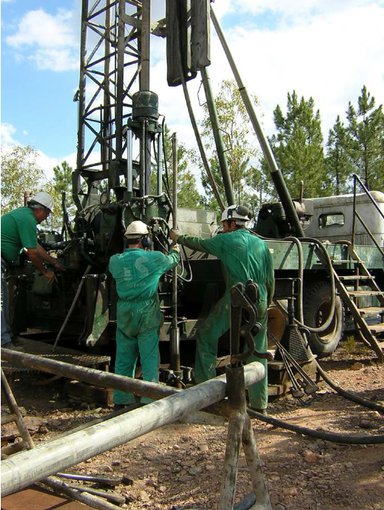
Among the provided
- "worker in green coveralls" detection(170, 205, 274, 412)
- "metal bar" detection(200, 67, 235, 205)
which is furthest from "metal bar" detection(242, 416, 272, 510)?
"metal bar" detection(200, 67, 235, 205)

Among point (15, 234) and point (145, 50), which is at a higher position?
point (145, 50)

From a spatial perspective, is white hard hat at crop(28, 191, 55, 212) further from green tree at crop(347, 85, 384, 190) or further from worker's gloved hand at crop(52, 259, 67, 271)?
green tree at crop(347, 85, 384, 190)

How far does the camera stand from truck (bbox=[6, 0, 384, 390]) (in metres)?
5.50

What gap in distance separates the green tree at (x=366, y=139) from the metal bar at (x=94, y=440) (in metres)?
20.9

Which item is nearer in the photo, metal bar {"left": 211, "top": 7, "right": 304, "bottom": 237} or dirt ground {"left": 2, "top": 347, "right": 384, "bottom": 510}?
dirt ground {"left": 2, "top": 347, "right": 384, "bottom": 510}

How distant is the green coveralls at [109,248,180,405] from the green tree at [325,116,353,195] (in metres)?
18.7

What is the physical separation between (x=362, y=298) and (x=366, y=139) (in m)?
16.1

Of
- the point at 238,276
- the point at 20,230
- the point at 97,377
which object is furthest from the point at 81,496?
the point at 20,230

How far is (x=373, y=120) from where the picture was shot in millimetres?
22141

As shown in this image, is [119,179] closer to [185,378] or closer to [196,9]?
[196,9]

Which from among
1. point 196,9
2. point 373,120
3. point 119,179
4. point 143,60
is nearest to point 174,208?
point 119,179

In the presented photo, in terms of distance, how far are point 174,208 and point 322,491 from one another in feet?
9.41

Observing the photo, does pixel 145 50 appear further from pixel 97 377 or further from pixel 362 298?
pixel 97 377

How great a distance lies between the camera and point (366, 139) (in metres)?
22.0
